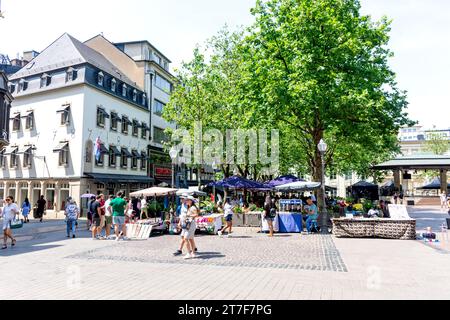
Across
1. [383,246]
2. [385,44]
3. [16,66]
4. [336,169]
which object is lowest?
[383,246]

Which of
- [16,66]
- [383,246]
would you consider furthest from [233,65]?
[16,66]

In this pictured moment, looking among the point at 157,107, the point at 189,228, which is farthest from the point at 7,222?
the point at 157,107

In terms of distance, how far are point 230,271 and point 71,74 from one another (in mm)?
28790

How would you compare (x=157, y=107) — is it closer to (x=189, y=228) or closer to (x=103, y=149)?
(x=103, y=149)

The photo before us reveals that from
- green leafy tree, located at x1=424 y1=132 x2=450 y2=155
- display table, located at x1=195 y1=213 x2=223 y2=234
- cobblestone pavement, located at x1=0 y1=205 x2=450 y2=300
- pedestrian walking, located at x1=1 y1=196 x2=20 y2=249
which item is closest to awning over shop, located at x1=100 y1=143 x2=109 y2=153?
display table, located at x1=195 y1=213 x2=223 y2=234

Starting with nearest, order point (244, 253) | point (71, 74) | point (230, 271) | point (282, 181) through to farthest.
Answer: point (230, 271)
point (244, 253)
point (282, 181)
point (71, 74)

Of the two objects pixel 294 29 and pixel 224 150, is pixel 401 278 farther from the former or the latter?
pixel 224 150

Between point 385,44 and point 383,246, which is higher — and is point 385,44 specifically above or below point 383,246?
above

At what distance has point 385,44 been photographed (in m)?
21.6

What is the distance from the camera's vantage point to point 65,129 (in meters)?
31.9

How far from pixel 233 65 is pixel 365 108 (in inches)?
547

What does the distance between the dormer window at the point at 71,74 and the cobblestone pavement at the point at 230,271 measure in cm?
2167

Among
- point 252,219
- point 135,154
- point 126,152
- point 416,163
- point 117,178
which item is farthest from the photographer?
point 135,154
